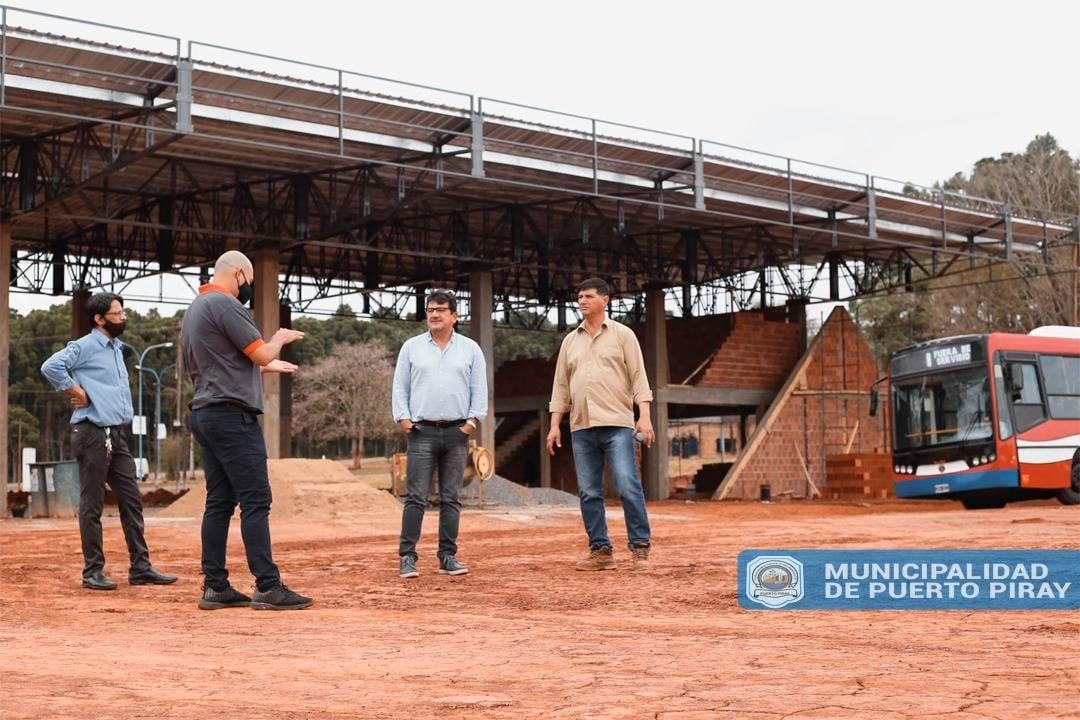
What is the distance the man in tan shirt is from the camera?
9.78m

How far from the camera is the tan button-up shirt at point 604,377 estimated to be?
32.1ft

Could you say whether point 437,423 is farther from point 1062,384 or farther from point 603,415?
point 1062,384

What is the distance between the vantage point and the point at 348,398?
7200 centimetres

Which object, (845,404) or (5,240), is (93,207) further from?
(845,404)

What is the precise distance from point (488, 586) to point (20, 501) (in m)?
21.4

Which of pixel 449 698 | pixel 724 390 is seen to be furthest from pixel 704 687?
pixel 724 390

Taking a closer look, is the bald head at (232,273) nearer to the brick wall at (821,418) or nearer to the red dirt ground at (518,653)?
the red dirt ground at (518,653)

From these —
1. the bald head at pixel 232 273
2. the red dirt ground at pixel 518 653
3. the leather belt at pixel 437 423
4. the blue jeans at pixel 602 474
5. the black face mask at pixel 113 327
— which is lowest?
the red dirt ground at pixel 518 653

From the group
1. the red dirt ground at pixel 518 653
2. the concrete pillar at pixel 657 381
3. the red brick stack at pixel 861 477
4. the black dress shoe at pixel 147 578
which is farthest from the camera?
the concrete pillar at pixel 657 381

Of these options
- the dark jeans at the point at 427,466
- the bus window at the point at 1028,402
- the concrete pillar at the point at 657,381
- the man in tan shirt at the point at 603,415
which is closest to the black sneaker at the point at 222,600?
the dark jeans at the point at 427,466

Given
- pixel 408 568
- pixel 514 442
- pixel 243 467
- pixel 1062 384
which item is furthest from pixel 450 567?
pixel 514 442

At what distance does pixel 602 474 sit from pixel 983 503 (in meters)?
17.7

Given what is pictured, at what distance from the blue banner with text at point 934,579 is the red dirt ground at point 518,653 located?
0.10 metres

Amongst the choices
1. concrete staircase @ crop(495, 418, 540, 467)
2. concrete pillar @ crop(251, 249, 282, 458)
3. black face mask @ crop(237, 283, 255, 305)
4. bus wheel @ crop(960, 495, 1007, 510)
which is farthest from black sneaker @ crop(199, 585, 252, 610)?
concrete staircase @ crop(495, 418, 540, 467)
